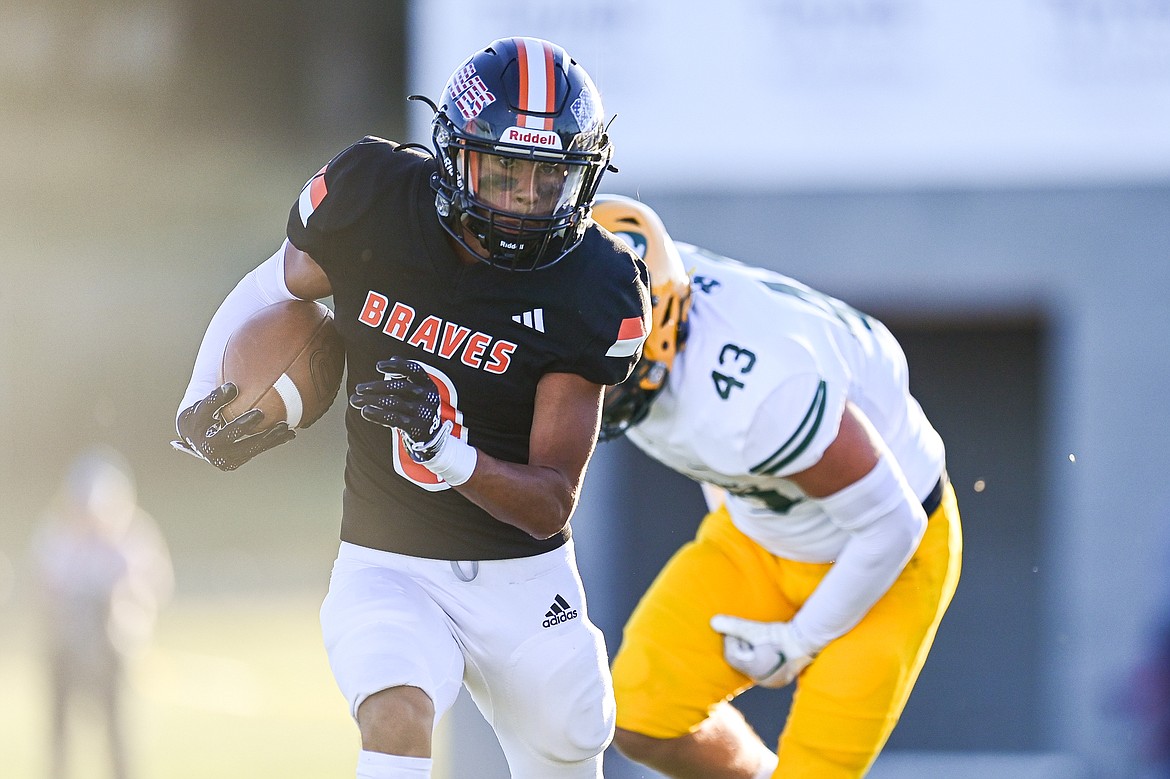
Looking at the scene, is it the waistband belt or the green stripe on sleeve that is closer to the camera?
the green stripe on sleeve

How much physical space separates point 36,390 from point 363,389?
18.4m

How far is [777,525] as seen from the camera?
396cm

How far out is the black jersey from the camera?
3104 mm

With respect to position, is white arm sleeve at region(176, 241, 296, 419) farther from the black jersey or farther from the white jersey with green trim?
the white jersey with green trim

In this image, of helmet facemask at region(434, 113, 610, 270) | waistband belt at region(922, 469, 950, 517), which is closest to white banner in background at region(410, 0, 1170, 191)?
waistband belt at region(922, 469, 950, 517)

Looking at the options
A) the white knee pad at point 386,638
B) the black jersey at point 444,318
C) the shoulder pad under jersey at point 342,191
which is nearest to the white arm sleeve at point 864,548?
the black jersey at point 444,318

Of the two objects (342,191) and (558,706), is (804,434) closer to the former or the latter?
(558,706)

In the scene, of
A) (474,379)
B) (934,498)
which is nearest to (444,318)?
(474,379)

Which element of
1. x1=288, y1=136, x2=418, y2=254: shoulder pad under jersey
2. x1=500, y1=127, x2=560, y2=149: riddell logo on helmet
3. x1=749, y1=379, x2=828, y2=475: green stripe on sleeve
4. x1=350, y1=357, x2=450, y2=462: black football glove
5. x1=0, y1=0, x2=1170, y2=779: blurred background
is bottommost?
x1=0, y1=0, x2=1170, y2=779: blurred background

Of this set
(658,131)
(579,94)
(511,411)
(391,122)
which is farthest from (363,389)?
(391,122)

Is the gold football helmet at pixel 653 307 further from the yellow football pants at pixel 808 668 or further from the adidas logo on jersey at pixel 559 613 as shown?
the yellow football pants at pixel 808 668

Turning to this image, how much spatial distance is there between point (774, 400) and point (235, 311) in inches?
47.9

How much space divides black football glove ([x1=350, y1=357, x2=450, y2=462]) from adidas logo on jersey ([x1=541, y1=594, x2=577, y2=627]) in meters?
0.57

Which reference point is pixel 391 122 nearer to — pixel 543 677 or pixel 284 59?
pixel 284 59
